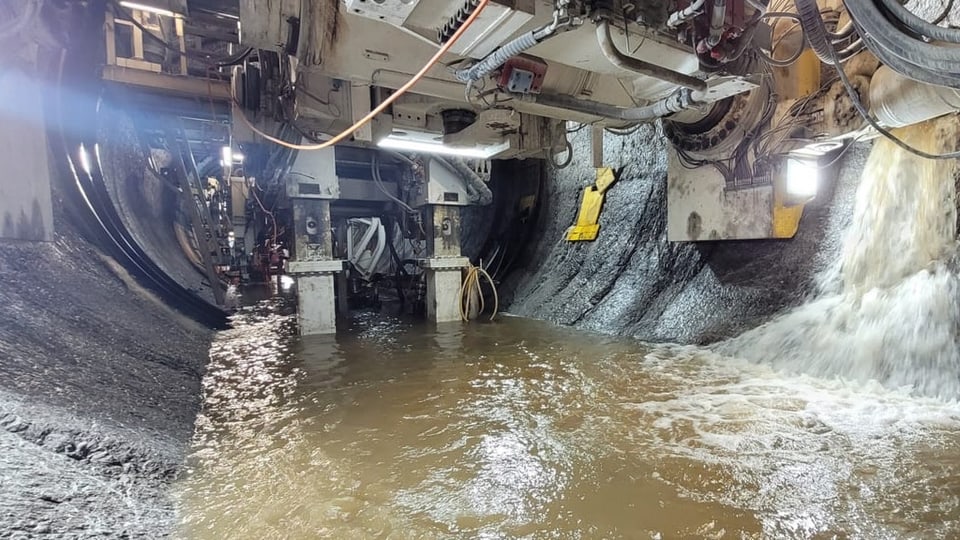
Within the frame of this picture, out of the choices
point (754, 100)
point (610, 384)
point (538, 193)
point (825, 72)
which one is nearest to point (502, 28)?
point (610, 384)

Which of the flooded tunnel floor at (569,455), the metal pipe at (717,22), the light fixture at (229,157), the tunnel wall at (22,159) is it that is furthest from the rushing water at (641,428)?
the light fixture at (229,157)

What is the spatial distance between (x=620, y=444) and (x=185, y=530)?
160 centimetres

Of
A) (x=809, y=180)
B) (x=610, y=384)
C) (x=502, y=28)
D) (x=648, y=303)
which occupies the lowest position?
(x=610, y=384)

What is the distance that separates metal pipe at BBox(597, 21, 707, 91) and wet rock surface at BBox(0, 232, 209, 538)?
93.7 inches

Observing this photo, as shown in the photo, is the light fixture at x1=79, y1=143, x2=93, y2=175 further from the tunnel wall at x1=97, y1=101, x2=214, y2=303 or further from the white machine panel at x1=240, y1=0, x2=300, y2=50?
the white machine panel at x1=240, y1=0, x2=300, y2=50

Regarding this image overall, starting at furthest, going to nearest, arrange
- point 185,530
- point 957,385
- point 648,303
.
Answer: point 648,303 < point 957,385 < point 185,530

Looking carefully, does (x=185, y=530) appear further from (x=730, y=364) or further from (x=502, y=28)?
(x=730, y=364)

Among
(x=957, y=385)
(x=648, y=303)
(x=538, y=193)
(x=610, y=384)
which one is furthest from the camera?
(x=538, y=193)

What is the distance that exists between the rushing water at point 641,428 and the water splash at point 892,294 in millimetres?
12

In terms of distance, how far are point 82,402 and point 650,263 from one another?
14.6 ft

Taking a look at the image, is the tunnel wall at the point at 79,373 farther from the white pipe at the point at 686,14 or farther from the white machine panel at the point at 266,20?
the white pipe at the point at 686,14

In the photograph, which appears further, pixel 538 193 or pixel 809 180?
pixel 538 193

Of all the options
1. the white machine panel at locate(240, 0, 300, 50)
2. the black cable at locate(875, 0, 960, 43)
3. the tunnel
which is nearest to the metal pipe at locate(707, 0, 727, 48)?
the tunnel

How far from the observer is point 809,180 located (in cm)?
346
